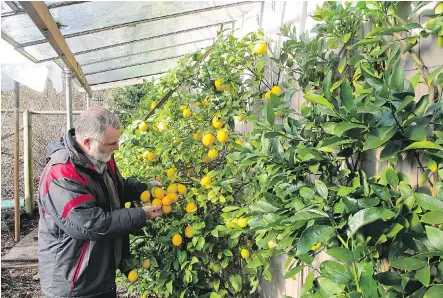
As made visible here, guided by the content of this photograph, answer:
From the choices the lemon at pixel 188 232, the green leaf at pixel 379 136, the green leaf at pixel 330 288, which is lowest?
the lemon at pixel 188 232

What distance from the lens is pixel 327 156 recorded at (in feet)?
4.29

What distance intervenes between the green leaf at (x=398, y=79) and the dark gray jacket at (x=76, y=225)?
155 cm

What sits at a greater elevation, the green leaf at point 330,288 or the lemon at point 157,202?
the lemon at point 157,202

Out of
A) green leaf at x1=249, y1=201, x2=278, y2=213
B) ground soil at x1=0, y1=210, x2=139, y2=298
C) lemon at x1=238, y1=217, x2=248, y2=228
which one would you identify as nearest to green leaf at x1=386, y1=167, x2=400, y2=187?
green leaf at x1=249, y1=201, x2=278, y2=213

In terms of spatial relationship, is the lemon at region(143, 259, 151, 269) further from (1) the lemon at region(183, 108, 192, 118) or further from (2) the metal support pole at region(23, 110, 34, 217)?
(2) the metal support pole at region(23, 110, 34, 217)

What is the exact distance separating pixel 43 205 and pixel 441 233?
196cm

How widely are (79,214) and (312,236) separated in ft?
4.66

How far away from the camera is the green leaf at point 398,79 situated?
98cm

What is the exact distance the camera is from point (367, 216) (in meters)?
0.94

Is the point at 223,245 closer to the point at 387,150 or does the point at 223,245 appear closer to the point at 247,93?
the point at 247,93

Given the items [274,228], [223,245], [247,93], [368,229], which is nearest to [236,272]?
[223,245]

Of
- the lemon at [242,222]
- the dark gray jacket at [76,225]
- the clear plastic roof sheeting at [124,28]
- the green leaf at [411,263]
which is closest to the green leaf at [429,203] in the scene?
the green leaf at [411,263]

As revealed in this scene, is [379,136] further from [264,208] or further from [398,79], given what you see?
[264,208]

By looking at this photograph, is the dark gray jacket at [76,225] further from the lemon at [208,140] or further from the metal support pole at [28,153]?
the metal support pole at [28,153]
